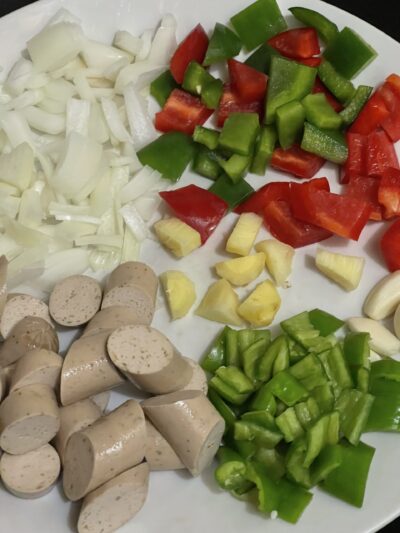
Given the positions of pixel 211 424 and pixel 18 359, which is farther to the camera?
pixel 18 359

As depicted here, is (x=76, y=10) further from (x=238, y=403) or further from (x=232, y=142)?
(x=238, y=403)

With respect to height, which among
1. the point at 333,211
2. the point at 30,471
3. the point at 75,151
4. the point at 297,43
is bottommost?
the point at 30,471

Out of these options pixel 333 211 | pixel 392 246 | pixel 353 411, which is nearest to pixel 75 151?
pixel 333 211

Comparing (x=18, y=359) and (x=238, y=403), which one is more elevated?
(x=18, y=359)

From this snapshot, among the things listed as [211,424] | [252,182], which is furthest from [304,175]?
[211,424]

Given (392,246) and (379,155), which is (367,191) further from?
(392,246)

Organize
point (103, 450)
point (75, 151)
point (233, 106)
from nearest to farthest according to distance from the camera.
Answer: point (103, 450) → point (75, 151) → point (233, 106)

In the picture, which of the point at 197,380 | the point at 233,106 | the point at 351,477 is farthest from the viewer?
the point at 233,106
